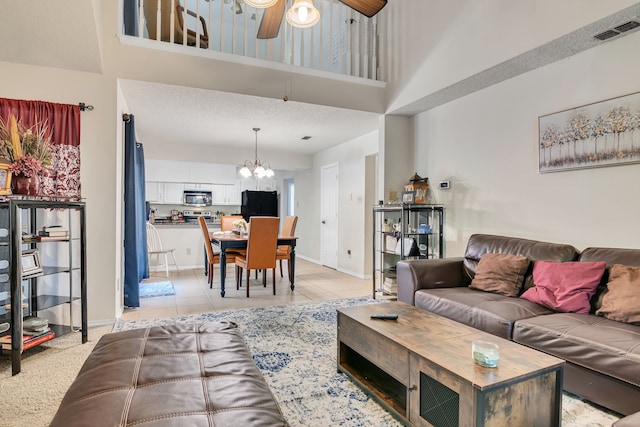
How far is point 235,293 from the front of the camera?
4516mm

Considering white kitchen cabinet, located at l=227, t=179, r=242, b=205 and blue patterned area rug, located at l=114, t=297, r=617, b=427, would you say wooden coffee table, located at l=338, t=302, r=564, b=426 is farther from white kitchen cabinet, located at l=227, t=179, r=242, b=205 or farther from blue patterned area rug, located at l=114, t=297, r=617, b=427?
white kitchen cabinet, located at l=227, t=179, r=242, b=205

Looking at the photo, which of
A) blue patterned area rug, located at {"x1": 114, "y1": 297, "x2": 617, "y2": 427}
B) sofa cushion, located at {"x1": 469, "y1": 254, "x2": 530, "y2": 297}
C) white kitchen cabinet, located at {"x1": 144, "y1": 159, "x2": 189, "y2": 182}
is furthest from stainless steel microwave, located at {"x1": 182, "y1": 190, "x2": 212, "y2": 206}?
sofa cushion, located at {"x1": 469, "y1": 254, "x2": 530, "y2": 297}

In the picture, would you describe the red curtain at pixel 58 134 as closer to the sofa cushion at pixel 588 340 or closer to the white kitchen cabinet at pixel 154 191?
the sofa cushion at pixel 588 340

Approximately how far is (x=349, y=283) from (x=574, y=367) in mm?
3460

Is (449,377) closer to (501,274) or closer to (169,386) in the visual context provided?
(169,386)

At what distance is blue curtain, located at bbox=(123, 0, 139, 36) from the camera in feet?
11.6

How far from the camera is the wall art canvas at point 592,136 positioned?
2482 mm

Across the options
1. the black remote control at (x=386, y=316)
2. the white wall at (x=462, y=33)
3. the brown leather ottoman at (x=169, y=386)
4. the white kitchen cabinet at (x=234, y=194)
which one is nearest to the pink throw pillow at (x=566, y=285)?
the black remote control at (x=386, y=316)

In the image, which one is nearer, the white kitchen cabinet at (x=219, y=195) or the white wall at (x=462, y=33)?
the white wall at (x=462, y=33)

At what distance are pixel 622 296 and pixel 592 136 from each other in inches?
51.4

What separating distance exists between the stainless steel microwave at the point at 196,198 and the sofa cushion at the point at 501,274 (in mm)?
5914

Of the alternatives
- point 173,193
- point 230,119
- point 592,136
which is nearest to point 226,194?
point 173,193

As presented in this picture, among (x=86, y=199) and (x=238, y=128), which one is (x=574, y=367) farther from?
(x=238, y=128)

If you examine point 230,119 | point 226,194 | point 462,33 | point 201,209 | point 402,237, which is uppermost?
point 462,33
